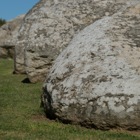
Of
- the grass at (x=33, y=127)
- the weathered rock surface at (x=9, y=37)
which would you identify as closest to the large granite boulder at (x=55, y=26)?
the grass at (x=33, y=127)

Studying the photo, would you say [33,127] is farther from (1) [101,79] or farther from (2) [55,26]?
(2) [55,26]

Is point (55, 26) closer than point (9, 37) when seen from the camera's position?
Yes

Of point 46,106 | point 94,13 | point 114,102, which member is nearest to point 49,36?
point 94,13

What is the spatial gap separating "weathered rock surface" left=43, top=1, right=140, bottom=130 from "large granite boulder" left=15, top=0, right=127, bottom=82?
6447 millimetres

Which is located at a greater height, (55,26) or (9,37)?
(55,26)

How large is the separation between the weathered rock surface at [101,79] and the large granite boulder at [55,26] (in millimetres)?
6447

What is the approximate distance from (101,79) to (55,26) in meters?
8.45

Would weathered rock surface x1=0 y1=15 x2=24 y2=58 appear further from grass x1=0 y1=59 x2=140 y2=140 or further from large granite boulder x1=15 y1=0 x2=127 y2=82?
grass x1=0 y1=59 x2=140 y2=140

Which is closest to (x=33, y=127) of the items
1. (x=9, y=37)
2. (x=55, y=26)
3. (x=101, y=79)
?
(x=101, y=79)

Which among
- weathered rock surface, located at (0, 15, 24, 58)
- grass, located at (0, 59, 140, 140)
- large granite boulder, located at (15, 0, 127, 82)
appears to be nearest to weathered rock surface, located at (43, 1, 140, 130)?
grass, located at (0, 59, 140, 140)

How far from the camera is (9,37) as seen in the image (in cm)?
3312

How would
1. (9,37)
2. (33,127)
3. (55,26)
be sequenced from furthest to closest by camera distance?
(9,37) < (55,26) < (33,127)

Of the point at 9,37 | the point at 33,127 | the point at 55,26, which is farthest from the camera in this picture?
the point at 9,37

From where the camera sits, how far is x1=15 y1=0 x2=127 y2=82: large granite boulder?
53.4ft
